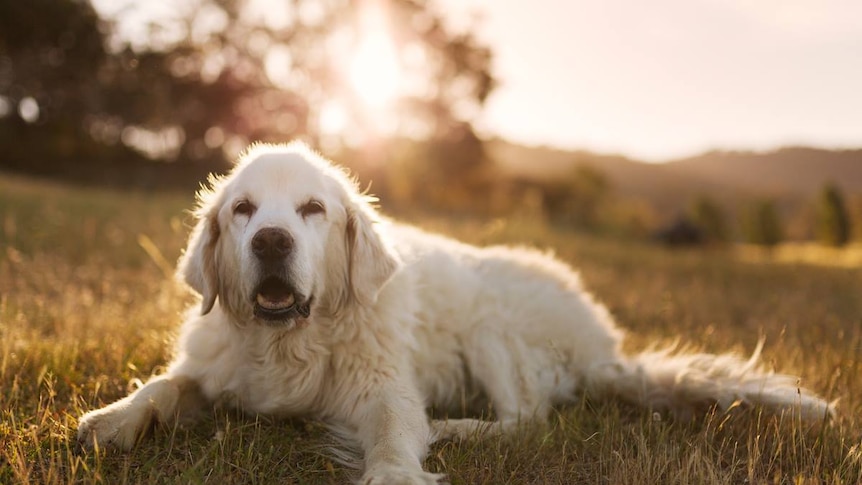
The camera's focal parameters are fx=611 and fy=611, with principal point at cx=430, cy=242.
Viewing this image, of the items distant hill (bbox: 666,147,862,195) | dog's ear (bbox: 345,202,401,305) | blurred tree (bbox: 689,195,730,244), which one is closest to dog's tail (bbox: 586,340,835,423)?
dog's ear (bbox: 345,202,401,305)

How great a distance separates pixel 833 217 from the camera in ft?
122

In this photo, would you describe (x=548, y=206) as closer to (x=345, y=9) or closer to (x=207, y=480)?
(x=345, y=9)

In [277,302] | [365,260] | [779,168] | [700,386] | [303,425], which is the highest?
[779,168]

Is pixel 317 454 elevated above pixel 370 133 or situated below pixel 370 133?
below

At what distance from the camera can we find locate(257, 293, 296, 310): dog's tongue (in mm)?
2648

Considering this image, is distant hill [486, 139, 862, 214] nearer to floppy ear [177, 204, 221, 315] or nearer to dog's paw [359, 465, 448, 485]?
floppy ear [177, 204, 221, 315]

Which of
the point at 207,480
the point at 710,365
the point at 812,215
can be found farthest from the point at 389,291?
the point at 812,215

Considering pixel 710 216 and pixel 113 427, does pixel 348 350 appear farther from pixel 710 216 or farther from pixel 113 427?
pixel 710 216

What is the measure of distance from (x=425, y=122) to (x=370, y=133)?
2.59 m

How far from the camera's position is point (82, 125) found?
24406mm

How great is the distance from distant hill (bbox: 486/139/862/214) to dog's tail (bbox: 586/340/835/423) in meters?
52.9

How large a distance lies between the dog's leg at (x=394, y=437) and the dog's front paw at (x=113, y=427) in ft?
2.98

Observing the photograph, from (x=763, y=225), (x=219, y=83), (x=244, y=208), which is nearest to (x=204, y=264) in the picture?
(x=244, y=208)

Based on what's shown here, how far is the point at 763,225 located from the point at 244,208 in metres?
42.2
